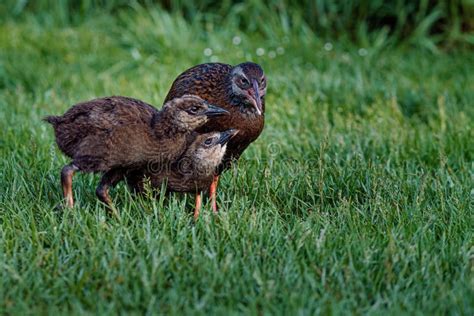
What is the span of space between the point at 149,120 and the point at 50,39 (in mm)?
4731

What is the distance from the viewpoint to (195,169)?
515 cm

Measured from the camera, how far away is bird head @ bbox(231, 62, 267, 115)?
532 cm

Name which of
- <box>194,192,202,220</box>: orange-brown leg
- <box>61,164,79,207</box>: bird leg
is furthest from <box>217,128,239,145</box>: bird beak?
<box>61,164,79,207</box>: bird leg

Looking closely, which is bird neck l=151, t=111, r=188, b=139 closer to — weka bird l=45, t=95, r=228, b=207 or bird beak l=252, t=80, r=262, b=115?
weka bird l=45, t=95, r=228, b=207

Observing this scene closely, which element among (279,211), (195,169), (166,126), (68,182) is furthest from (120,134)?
(279,211)

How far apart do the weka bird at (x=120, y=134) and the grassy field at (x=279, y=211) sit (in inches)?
9.3

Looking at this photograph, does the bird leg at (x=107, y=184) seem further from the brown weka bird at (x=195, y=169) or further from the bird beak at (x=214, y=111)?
the bird beak at (x=214, y=111)

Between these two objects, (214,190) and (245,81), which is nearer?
(214,190)

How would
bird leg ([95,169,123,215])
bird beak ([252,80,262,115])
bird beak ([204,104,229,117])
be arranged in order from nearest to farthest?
bird leg ([95,169,123,215])
bird beak ([204,104,229,117])
bird beak ([252,80,262,115])

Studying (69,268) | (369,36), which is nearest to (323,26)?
(369,36)

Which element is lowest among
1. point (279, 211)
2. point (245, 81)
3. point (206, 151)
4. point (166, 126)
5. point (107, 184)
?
point (279, 211)

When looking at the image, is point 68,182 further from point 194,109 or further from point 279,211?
point 279,211

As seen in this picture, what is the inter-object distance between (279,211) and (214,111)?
2.25 feet

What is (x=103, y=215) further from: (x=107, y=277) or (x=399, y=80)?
(x=399, y=80)
